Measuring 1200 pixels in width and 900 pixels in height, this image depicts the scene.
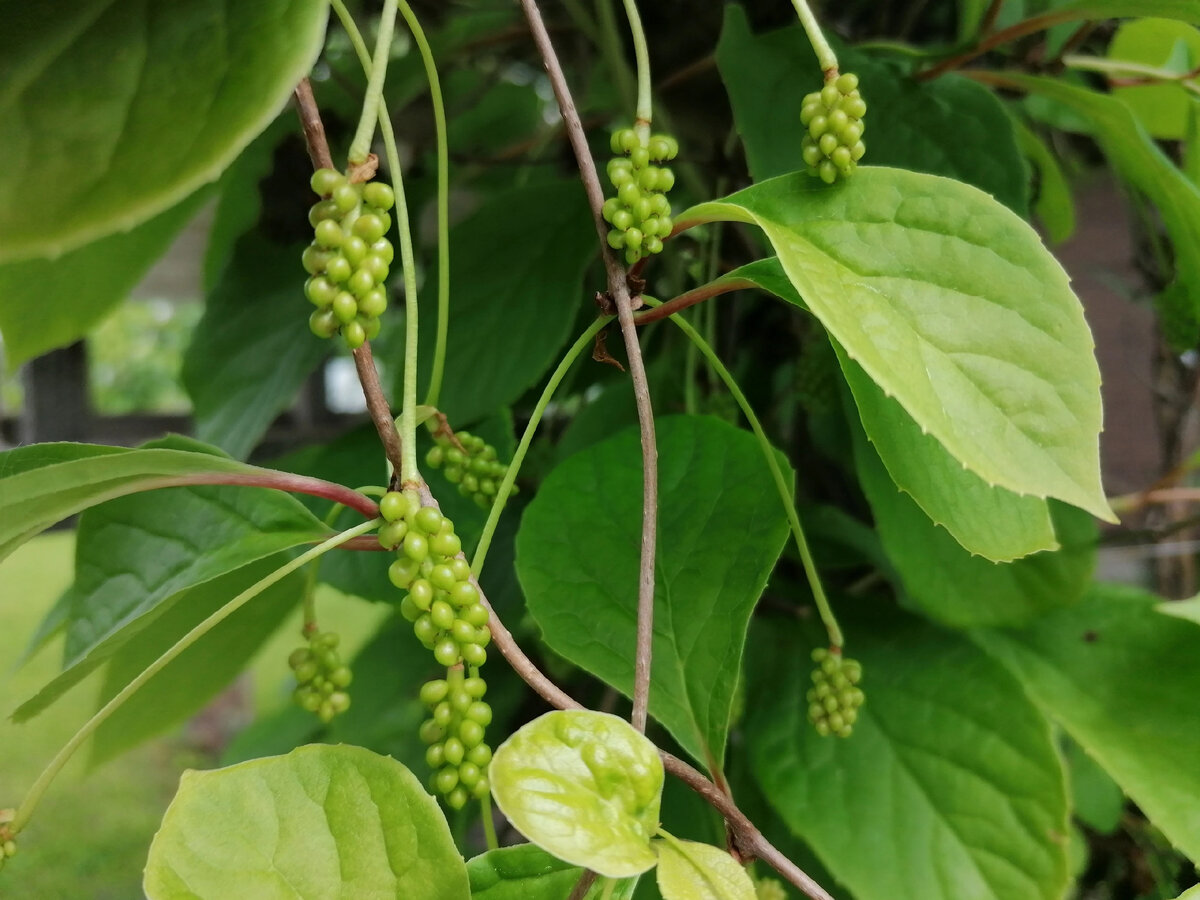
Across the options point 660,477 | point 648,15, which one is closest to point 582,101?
point 648,15

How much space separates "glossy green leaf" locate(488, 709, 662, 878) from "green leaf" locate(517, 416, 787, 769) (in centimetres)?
7

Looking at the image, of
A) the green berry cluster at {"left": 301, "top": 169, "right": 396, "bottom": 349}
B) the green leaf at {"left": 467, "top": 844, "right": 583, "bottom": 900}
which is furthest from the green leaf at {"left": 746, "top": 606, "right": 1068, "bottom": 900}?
the green berry cluster at {"left": 301, "top": 169, "right": 396, "bottom": 349}

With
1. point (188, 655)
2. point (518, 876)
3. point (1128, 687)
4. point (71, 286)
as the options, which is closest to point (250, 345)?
point (71, 286)

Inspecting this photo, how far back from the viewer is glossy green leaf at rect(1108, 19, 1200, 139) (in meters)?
0.41

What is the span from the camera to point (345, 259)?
146 mm

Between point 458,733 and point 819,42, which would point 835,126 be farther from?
point 458,733

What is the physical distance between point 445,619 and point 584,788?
38mm

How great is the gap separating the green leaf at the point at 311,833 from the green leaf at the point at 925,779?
0.17 meters

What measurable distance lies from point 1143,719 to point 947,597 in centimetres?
9

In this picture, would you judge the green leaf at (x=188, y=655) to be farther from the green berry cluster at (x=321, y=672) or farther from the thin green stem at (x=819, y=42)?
the thin green stem at (x=819, y=42)

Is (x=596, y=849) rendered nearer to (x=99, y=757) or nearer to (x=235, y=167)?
(x=99, y=757)

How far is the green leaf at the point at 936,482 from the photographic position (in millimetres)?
207

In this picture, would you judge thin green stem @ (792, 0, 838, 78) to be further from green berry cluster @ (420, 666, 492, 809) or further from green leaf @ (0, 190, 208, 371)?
green leaf @ (0, 190, 208, 371)

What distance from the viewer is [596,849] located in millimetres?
139
